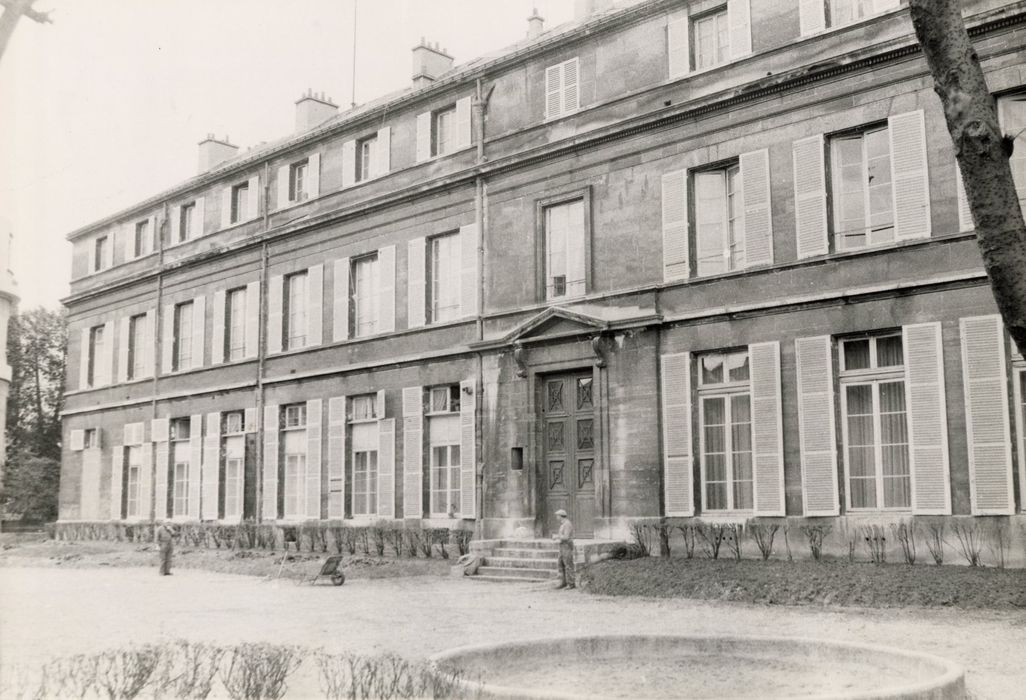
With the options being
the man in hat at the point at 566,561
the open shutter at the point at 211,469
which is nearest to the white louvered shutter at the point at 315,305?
the open shutter at the point at 211,469

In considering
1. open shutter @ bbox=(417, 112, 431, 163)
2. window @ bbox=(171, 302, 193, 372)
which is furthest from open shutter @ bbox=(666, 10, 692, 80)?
window @ bbox=(171, 302, 193, 372)

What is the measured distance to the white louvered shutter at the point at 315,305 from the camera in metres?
24.4

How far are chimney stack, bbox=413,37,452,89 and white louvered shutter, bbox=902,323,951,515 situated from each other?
45.2 ft

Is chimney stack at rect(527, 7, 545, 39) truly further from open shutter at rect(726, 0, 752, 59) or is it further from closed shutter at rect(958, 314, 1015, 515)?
closed shutter at rect(958, 314, 1015, 515)

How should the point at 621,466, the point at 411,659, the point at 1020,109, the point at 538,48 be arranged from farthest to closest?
the point at 538,48 → the point at 621,466 → the point at 1020,109 → the point at 411,659

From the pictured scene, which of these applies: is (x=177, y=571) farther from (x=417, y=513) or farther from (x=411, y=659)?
(x=411, y=659)

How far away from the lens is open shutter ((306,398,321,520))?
2353cm

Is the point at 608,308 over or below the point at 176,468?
over

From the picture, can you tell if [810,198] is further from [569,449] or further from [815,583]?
[569,449]

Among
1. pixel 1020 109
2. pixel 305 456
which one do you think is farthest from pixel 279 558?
pixel 1020 109

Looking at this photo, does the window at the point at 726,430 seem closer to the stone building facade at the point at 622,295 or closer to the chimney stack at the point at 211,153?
the stone building facade at the point at 622,295

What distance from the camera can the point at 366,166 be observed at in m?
24.2

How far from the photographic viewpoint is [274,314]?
25703 mm

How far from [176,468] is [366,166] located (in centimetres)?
1032
